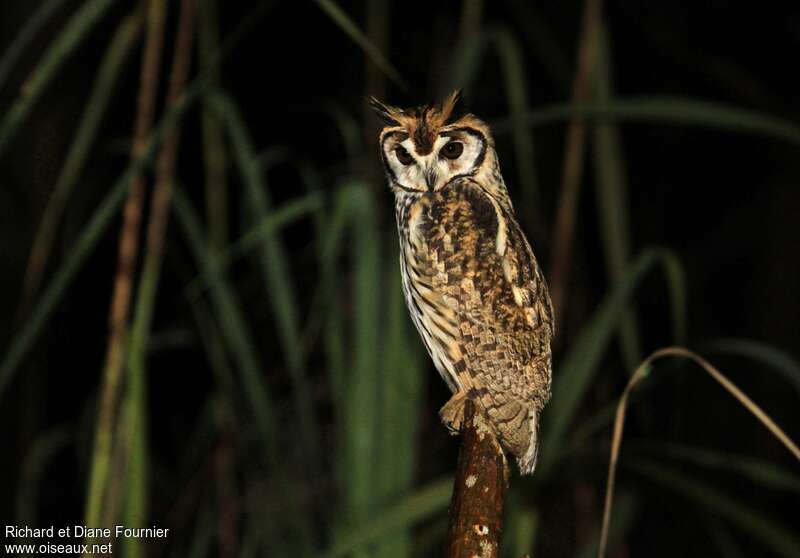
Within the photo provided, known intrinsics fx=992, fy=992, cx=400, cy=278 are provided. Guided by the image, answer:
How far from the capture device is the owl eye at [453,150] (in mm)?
1475

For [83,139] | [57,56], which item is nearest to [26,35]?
[57,56]

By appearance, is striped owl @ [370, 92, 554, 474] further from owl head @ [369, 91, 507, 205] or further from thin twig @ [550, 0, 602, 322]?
thin twig @ [550, 0, 602, 322]

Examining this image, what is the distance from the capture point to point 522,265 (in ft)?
4.76

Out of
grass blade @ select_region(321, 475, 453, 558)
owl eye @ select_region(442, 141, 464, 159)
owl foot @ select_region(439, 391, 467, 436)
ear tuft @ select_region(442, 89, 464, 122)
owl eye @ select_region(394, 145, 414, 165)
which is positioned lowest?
grass blade @ select_region(321, 475, 453, 558)

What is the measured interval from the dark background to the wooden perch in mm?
1038

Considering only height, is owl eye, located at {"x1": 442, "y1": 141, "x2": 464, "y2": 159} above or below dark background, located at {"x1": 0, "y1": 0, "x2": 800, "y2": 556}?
below

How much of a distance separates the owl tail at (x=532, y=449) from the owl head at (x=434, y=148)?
1.21ft

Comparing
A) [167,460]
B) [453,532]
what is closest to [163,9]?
[453,532]

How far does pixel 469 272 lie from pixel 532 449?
28 cm

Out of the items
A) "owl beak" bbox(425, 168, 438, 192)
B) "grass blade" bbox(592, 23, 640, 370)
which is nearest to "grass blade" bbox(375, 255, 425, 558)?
A: "owl beak" bbox(425, 168, 438, 192)

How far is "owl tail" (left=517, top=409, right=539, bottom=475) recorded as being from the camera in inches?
57.5

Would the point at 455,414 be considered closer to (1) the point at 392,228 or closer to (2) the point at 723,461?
(2) the point at 723,461

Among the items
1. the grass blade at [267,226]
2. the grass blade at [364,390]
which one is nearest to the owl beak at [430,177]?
the grass blade at [364,390]

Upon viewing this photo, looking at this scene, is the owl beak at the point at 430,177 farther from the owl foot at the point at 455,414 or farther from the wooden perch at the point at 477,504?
the wooden perch at the point at 477,504
